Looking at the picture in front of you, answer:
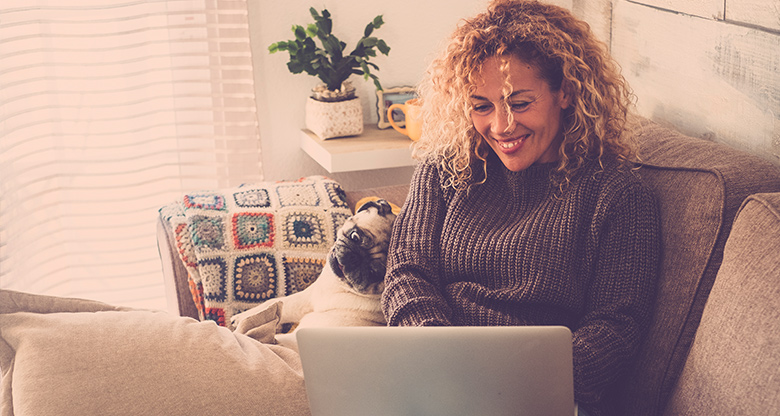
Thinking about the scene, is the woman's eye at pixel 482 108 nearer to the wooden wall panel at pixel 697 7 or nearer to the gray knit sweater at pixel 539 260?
the gray knit sweater at pixel 539 260

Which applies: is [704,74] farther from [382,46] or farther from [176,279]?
[176,279]

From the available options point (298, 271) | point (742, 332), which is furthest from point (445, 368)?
point (298, 271)

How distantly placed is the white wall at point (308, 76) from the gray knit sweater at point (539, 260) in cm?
97

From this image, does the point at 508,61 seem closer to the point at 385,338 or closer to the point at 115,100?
the point at 385,338

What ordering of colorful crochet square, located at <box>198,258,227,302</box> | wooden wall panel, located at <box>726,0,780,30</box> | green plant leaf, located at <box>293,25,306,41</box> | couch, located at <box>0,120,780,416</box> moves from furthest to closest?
green plant leaf, located at <box>293,25,306,41</box>
colorful crochet square, located at <box>198,258,227,302</box>
wooden wall panel, located at <box>726,0,780,30</box>
couch, located at <box>0,120,780,416</box>

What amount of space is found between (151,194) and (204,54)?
50 centimetres

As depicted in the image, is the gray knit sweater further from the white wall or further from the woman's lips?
the white wall

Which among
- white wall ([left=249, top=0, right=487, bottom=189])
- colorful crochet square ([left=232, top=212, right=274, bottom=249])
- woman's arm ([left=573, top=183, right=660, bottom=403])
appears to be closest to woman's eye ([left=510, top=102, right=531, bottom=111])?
woman's arm ([left=573, top=183, right=660, bottom=403])

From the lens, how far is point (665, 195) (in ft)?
4.34

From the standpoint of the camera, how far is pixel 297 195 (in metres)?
1.81

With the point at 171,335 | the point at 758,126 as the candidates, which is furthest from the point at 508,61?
the point at 171,335

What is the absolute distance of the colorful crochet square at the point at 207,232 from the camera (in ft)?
5.41

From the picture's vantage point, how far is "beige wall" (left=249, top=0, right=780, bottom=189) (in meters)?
1.38

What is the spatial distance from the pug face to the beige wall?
0.47 metres
